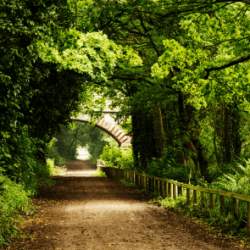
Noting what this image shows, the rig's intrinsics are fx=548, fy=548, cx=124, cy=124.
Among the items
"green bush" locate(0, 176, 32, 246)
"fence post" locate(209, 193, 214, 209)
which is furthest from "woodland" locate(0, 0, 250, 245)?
"fence post" locate(209, 193, 214, 209)

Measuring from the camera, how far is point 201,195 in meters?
16.5

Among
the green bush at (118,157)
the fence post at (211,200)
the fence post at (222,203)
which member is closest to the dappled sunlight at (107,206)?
the fence post at (211,200)

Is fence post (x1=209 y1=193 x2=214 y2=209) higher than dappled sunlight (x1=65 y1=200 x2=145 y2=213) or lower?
higher

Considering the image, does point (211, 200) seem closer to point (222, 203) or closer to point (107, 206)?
point (222, 203)

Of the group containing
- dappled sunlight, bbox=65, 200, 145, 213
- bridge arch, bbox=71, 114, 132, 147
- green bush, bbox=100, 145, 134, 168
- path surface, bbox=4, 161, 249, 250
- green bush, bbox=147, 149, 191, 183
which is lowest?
path surface, bbox=4, 161, 249, 250

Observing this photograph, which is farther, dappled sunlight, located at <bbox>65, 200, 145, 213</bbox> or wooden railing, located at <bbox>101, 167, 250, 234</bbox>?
dappled sunlight, located at <bbox>65, 200, 145, 213</bbox>

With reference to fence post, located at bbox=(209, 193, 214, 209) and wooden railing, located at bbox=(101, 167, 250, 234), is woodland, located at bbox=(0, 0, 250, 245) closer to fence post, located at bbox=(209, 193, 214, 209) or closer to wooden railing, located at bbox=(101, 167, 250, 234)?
wooden railing, located at bbox=(101, 167, 250, 234)

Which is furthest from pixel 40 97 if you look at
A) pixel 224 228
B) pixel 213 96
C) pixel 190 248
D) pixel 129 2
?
pixel 190 248

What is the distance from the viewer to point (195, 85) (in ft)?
58.6

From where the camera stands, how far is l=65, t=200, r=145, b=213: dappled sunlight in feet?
58.6

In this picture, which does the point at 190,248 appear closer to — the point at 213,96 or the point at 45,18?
the point at 45,18

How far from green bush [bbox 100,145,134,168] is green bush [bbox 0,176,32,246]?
22.8 meters

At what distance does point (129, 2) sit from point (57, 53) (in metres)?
2.99

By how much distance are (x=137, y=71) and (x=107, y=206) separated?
6.87m
